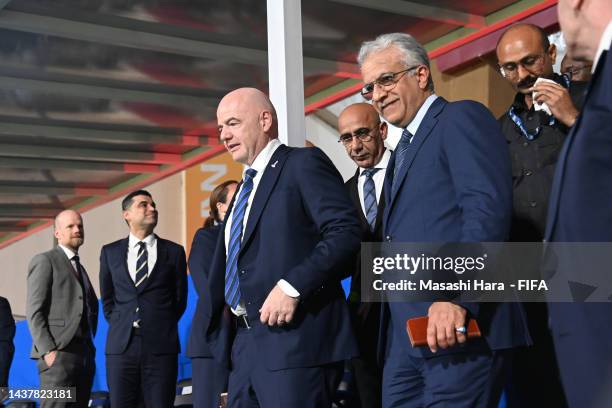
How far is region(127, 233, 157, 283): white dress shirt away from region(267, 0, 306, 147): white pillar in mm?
1797

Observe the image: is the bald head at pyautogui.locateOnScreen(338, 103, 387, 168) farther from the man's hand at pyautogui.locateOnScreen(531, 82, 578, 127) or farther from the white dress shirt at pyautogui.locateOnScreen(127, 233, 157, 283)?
the white dress shirt at pyautogui.locateOnScreen(127, 233, 157, 283)

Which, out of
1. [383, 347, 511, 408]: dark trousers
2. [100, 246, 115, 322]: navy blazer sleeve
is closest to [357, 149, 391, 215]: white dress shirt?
[383, 347, 511, 408]: dark trousers

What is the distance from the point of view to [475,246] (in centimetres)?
264

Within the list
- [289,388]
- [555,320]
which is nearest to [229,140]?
[289,388]

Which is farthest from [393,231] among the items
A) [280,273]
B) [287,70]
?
[287,70]

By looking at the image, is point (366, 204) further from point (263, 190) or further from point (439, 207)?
point (439, 207)

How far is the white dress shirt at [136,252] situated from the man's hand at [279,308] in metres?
3.14

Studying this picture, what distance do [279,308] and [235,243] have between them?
41 cm

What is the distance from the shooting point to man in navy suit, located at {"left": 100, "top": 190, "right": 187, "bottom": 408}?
19.3 feet

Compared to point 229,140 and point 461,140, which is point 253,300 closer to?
point 229,140

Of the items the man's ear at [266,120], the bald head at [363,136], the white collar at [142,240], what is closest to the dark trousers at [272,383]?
the man's ear at [266,120]

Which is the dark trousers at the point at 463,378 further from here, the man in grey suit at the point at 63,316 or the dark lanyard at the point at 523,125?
the man in grey suit at the point at 63,316

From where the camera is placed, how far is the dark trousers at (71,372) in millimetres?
6160

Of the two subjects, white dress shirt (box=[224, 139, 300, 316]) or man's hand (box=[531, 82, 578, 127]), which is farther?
white dress shirt (box=[224, 139, 300, 316])
